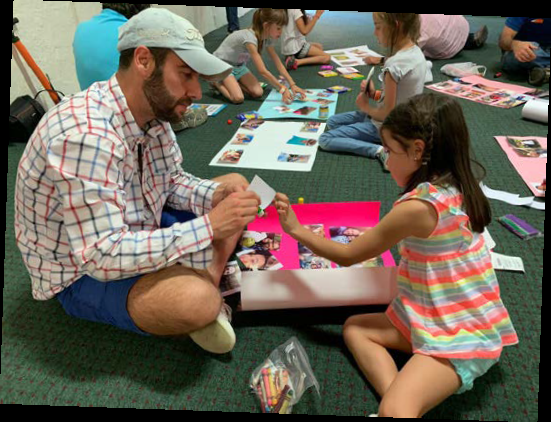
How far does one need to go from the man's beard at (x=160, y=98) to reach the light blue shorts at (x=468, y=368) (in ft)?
2.94

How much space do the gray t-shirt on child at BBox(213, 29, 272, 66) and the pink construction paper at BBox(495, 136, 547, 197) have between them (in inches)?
67.2

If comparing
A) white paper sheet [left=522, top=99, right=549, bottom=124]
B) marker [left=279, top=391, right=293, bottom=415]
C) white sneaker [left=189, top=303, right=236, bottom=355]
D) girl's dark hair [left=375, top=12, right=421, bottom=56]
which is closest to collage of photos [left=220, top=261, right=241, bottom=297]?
white sneaker [left=189, top=303, right=236, bottom=355]

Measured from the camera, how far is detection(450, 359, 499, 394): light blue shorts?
0.92 metres

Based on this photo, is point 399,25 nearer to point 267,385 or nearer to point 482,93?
point 482,93

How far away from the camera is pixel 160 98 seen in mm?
1013

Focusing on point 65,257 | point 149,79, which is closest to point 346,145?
point 149,79

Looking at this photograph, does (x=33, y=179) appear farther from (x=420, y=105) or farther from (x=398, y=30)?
(x=398, y=30)

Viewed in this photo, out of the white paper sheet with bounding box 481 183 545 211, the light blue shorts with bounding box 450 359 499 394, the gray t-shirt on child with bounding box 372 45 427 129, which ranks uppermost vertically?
the gray t-shirt on child with bounding box 372 45 427 129

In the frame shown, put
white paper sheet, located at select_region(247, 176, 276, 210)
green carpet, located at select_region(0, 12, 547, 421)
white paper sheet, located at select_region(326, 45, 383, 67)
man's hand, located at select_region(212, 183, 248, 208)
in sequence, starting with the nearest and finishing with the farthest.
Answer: green carpet, located at select_region(0, 12, 547, 421) → white paper sheet, located at select_region(247, 176, 276, 210) → man's hand, located at select_region(212, 183, 248, 208) → white paper sheet, located at select_region(326, 45, 383, 67)

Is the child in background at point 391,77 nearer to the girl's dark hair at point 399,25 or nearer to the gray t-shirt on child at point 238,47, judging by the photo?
the girl's dark hair at point 399,25

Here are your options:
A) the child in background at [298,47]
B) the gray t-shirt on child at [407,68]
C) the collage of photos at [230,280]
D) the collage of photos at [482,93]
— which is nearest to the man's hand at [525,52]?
the collage of photos at [482,93]

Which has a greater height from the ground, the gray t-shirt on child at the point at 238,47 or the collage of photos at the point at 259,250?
the gray t-shirt on child at the point at 238,47

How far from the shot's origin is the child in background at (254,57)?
2717 mm

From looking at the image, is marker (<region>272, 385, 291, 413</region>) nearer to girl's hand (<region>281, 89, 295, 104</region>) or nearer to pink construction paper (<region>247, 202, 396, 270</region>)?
pink construction paper (<region>247, 202, 396, 270</region>)
